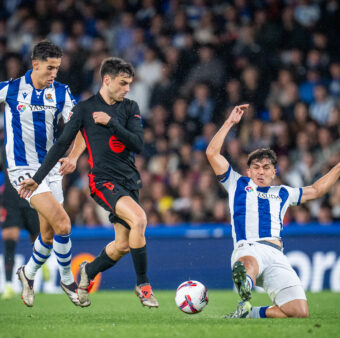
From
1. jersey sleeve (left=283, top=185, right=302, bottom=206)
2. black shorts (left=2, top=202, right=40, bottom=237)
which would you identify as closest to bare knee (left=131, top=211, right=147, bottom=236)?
jersey sleeve (left=283, top=185, right=302, bottom=206)

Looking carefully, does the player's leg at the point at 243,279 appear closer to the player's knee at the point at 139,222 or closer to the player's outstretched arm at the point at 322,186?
the player's knee at the point at 139,222

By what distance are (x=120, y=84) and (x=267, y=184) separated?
1680mm

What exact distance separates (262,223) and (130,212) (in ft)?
4.22

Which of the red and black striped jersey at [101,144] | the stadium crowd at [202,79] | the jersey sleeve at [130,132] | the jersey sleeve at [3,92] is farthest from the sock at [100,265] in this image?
the stadium crowd at [202,79]

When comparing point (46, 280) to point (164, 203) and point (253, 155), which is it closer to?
point (164, 203)

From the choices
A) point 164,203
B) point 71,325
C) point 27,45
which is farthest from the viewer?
point 27,45

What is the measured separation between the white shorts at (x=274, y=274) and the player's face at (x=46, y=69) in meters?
2.34

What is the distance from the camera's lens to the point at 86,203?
39.2 ft

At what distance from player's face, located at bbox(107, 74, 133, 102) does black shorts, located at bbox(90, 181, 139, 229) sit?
770 millimetres

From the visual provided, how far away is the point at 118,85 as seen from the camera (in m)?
6.45

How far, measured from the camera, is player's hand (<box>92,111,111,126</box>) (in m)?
6.16

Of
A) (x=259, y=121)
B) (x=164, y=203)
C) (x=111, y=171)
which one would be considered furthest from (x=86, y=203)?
(x=111, y=171)

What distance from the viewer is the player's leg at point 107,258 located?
6605 millimetres

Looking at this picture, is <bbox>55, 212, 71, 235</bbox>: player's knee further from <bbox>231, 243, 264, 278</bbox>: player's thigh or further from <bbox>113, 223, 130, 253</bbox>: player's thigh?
<bbox>231, 243, 264, 278</bbox>: player's thigh
